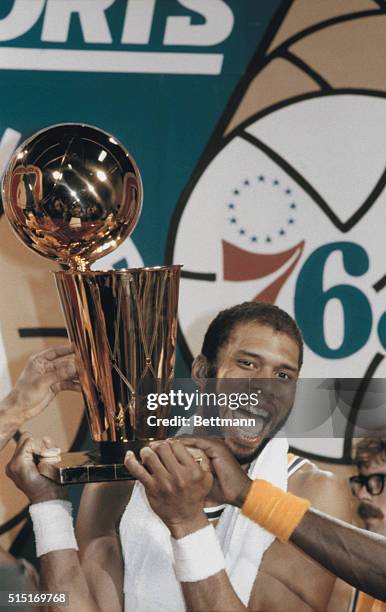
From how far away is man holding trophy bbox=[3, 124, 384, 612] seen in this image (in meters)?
1.36

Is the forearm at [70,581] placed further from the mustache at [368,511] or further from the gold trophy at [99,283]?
the mustache at [368,511]

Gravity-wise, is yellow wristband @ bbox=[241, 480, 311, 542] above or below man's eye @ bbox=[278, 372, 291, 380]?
below

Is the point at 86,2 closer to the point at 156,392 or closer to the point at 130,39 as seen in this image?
the point at 130,39

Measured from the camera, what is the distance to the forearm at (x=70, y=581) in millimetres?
1584

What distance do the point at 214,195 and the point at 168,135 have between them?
0.52ft

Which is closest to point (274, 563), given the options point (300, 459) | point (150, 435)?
point (300, 459)

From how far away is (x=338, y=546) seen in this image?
1.56 meters

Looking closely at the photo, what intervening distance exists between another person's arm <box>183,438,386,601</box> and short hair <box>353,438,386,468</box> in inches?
6.2

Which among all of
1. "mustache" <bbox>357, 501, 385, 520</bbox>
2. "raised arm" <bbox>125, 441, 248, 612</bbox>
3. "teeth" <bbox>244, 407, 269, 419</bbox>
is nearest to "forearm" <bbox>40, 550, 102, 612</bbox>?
"raised arm" <bbox>125, 441, 248, 612</bbox>

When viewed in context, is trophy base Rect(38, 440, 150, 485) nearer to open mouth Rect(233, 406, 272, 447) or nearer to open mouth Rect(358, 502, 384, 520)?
open mouth Rect(233, 406, 272, 447)

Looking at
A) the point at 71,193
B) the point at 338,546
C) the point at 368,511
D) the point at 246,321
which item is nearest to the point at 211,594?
the point at 338,546

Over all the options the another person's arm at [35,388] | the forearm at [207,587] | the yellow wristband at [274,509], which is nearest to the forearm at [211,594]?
the forearm at [207,587]

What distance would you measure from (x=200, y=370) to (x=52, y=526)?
0.42 meters

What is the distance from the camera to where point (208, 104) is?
1762mm
